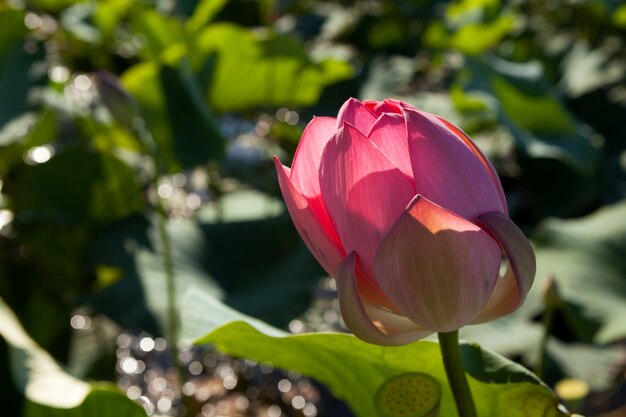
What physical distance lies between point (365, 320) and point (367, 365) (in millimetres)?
112

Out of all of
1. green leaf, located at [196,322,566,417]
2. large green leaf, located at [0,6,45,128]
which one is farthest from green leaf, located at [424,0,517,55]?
green leaf, located at [196,322,566,417]

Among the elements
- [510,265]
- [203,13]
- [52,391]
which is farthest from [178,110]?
[510,265]

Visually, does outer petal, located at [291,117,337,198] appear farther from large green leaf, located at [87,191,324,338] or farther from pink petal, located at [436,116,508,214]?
large green leaf, located at [87,191,324,338]

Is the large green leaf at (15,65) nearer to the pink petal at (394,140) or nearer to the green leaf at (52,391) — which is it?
the green leaf at (52,391)

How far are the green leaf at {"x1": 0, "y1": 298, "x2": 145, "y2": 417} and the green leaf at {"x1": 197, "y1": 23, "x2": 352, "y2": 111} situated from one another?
32.6 inches

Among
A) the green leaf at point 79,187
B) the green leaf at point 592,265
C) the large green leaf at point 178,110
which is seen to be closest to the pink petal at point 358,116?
the green leaf at point 592,265

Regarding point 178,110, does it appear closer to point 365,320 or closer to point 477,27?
point 477,27

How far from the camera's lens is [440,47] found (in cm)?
203

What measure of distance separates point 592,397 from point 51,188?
0.84 meters

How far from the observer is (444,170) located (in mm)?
345

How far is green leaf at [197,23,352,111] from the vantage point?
1.47 meters

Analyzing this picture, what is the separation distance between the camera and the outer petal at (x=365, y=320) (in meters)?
0.35

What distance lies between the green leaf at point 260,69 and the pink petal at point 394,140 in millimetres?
1115

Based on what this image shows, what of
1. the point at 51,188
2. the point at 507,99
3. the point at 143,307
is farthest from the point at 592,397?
the point at 51,188
